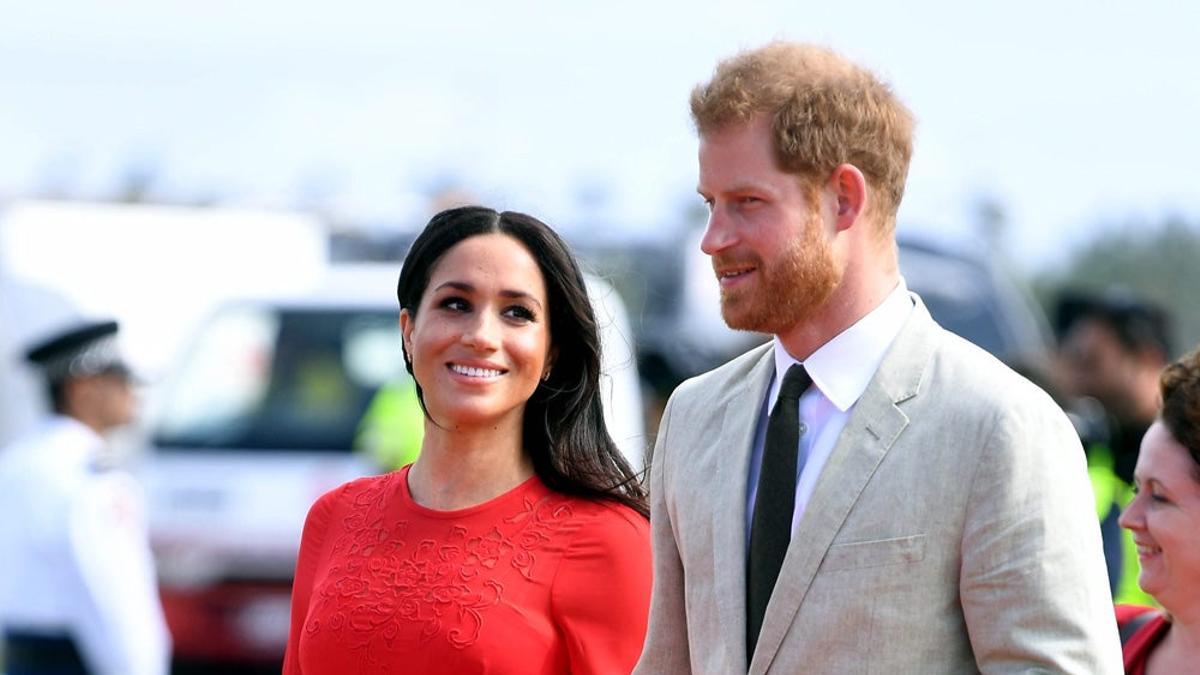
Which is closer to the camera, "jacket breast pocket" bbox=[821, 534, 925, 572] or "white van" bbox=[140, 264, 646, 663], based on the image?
"jacket breast pocket" bbox=[821, 534, 925, 572]

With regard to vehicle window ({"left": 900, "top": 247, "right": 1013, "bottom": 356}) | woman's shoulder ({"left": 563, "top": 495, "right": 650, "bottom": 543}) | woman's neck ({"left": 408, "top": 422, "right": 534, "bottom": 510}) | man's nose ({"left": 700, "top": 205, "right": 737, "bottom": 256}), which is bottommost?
vehicle window ({"left": 900, "top": 247, "right": 1013, "bottom": 356})

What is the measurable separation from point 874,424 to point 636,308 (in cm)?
1399

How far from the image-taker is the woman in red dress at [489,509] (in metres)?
3.56

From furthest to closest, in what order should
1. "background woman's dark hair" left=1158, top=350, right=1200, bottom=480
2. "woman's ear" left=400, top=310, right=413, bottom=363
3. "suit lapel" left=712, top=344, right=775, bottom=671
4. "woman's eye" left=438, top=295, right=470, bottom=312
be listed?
"woman's ear" left=400, top=310, right=413, bottom=363
"woman's eye" left=438, top=295, right=470, bottom=312
"background woman's dark hair" left=1158, top=350, right=1200, bottom=480
"suit lapel" left=712, top=344, right=775, bottom=671

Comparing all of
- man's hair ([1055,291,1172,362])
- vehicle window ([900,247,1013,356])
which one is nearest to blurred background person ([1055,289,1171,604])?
man's hair ([1055,291,1172,362])

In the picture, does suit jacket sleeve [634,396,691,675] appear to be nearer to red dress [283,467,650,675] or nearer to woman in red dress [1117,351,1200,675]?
red dress [283,467,650,675]

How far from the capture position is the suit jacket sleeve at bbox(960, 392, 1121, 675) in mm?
2715

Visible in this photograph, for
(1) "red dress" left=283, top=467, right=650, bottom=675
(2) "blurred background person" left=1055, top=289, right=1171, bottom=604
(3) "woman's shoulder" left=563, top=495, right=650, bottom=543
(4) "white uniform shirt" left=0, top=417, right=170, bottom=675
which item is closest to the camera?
(1) "red dress" left=283, top=467, right=650, bottom=675

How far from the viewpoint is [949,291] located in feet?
55.7

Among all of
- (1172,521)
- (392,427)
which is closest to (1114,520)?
(1172,521)

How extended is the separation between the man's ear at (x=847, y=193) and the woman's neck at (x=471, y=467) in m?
1.09

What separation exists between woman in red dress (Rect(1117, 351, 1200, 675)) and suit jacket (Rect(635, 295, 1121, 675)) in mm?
664

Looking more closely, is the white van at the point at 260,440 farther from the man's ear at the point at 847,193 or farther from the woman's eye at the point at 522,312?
the man's ear at the point at 847,193

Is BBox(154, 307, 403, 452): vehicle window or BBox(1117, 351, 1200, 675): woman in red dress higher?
BBox(154, 307, 403, 452): vehicle window
